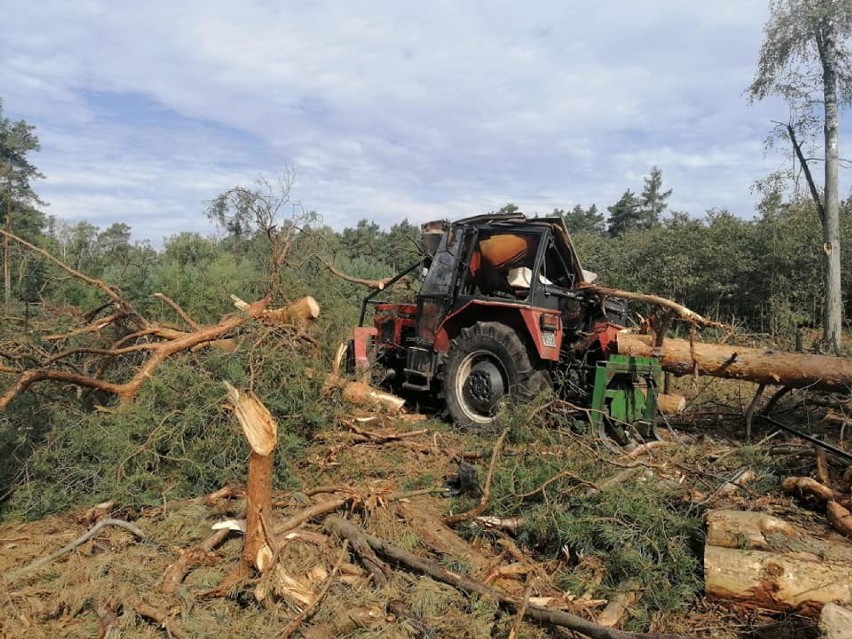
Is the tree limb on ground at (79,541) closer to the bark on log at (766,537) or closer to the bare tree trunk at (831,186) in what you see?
the bark on log at (766,537)

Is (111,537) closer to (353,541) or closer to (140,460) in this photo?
(140,460)

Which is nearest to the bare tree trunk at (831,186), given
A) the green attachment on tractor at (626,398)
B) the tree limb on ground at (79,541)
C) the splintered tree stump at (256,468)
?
the green attachment on tractor at (626,398)

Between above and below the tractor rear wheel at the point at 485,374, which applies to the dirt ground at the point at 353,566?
below

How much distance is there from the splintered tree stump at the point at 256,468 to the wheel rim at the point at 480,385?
10.6 ft

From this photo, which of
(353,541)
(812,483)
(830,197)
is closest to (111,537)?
(353,541)

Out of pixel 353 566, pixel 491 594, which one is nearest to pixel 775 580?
pixel 491 594

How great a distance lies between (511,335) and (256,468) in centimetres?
346

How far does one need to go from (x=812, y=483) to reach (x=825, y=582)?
3.81 feet

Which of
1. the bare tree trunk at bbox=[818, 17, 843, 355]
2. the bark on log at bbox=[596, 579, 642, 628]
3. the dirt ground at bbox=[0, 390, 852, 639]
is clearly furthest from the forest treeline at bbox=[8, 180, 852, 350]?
the bark on log at bbox=[596, 579, 642, 628]

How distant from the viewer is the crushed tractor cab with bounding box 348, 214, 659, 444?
19.8ft

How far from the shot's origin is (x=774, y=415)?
6.21 metres

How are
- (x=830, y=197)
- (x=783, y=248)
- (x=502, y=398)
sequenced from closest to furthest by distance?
(x=502, y=398) < (x=830, y=197) < (x=783, y=248)

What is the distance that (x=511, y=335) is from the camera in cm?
617

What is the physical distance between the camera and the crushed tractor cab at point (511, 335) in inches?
238
